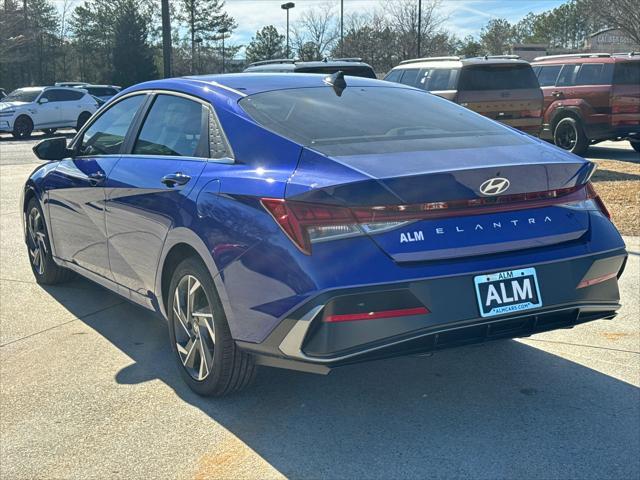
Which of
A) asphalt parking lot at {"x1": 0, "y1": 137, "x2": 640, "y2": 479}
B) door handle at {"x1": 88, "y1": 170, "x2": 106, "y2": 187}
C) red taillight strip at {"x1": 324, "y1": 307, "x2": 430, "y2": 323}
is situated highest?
door handle at {"x1": 88, "y1": 170, "x2": 106, "y2": 187}

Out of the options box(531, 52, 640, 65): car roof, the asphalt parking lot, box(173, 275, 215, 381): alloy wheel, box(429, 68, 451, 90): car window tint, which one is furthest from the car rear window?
box(173, 275, 215, 381): alloy wheel

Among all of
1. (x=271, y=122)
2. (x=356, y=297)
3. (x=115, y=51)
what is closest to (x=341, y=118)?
(x=271, y=122)

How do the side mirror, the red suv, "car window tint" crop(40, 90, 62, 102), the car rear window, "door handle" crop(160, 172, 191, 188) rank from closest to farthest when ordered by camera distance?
"door handle" crop(160, 172, 191, 188) → the side mirror → the car rear window → the red suv → "car window tint" crop(40, 90, 62, 102)

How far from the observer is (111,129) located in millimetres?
4945

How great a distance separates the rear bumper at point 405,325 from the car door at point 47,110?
23902 millimetres

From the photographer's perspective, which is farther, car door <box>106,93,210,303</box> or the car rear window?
the car rear window

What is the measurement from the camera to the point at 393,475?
299cm

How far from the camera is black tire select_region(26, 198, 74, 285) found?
5727 mm

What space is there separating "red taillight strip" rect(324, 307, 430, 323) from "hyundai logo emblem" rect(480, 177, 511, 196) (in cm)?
59

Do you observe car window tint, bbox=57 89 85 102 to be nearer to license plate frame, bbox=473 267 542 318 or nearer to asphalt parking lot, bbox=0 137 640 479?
asphalt parking lot, bbox=0 137 640 479

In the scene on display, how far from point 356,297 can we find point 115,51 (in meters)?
56.1

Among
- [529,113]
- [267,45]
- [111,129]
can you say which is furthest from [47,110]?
[267,45]

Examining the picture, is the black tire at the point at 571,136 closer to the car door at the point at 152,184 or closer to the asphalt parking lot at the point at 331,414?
the asphalt parking lot at the point at 331,414

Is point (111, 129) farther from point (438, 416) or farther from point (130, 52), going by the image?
point (130, 52)
